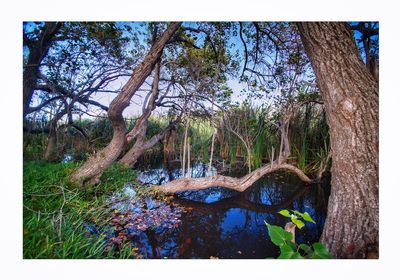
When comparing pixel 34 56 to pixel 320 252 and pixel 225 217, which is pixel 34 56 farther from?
pixel 320 252

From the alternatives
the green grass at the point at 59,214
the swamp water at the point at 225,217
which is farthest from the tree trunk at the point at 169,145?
the green grass at the point at 59,214

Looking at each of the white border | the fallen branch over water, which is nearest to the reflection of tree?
the fallen branch over water

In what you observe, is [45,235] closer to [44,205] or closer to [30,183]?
[44,205]

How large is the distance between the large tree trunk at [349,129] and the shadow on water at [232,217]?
1.49ft

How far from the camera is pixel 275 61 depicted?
2.19 meters

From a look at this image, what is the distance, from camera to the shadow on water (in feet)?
5.05

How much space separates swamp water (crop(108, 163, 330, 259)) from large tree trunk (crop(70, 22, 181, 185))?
45cm

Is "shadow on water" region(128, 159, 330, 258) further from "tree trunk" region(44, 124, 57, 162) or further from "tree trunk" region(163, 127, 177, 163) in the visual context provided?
"tree trunk" region(44, 124, 57, 162)

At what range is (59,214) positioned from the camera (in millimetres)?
1455

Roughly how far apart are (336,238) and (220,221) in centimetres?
95

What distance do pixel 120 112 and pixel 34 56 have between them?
0.85 metres
